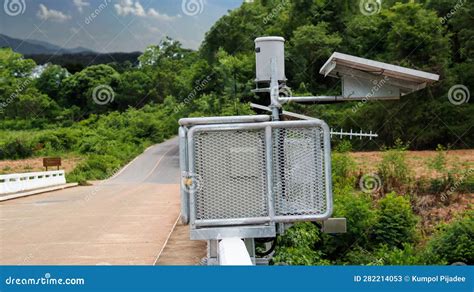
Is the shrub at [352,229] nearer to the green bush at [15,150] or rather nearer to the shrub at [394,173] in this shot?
the shrub at [394,173]

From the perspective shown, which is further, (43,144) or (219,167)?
(43,144)

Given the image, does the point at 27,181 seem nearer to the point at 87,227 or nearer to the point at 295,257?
the point at 87,227

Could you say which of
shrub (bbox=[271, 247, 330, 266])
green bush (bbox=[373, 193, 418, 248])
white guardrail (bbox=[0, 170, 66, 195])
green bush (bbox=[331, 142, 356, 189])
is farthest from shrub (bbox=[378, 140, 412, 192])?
white guardrail (bbox=[0, 170, 66, 195])

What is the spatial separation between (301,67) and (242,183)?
26.4 meters

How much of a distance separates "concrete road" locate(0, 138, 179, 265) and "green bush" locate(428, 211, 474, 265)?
3884 millimetres

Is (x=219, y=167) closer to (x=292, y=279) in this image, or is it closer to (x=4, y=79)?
(x=292, y=279)

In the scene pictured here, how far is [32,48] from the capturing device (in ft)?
219

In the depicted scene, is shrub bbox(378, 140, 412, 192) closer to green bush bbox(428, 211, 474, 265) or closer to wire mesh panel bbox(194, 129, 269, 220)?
green bush bbox(428, 211, 474, 265)

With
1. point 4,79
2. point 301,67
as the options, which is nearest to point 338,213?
point 301,67

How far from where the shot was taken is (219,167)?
11.5 ft

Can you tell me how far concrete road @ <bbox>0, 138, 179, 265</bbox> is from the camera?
7632 millimetres

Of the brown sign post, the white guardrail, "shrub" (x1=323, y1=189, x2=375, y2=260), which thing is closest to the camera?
"shrub" (x1=323, y1=189, x2=375, y2=260)

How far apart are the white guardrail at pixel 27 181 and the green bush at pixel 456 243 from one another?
34.3 ft

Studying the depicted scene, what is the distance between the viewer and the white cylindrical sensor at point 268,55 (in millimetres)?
4012
